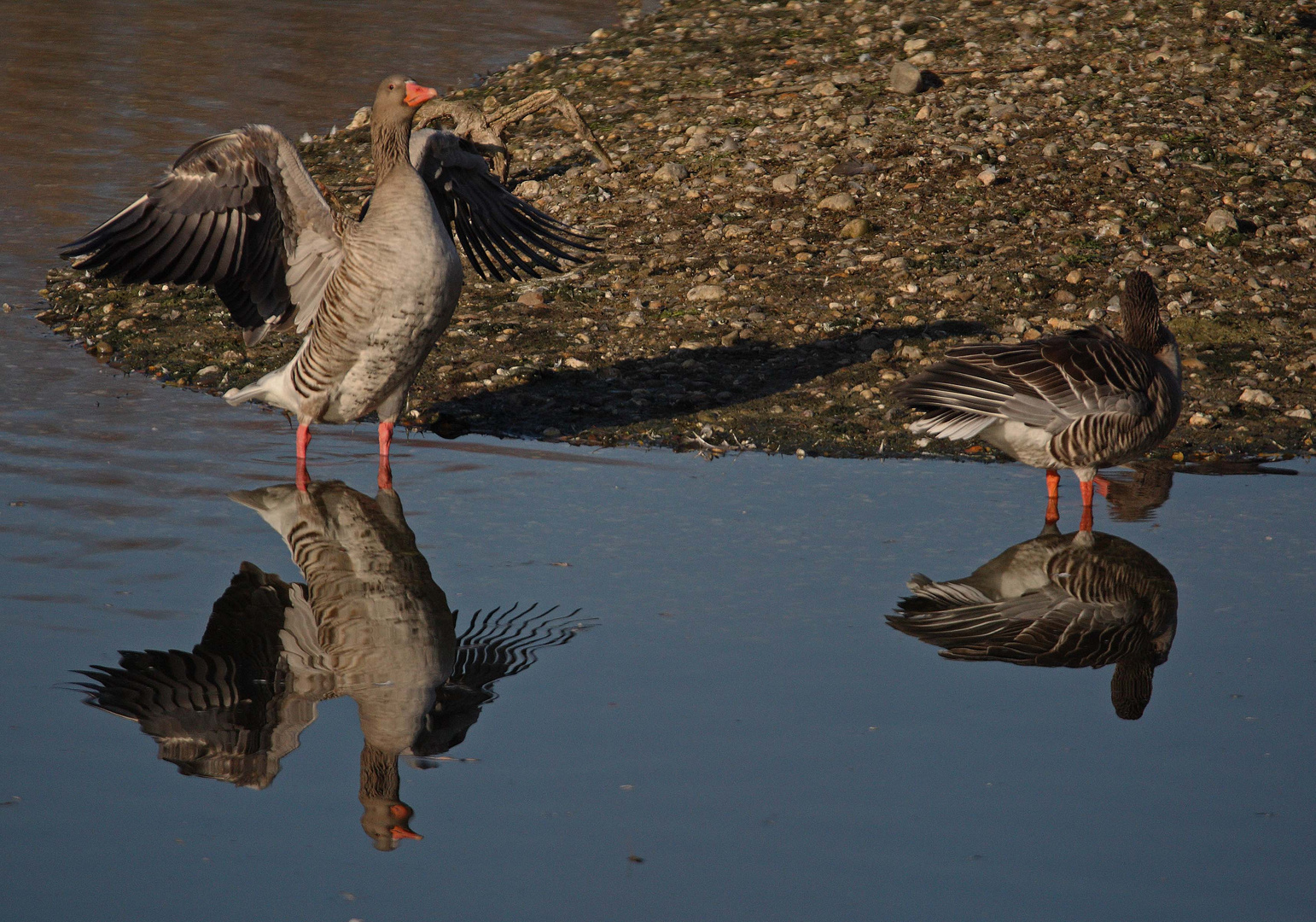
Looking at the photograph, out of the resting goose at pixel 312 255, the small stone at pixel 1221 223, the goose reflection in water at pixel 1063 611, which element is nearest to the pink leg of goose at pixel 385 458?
the resting goose at pixel 312 255

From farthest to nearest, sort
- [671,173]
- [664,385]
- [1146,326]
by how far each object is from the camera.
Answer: [671,173] < [664,385] < [1146,326]

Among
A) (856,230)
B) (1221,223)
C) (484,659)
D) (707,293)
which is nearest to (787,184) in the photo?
(856,230)

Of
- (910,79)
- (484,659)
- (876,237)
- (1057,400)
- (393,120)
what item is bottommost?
(484,659)

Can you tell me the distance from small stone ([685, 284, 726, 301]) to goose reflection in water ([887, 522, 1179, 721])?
3907 mm

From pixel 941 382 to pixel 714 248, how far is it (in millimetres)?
4082

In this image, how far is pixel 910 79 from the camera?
12.3m

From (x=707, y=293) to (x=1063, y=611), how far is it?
468 cm

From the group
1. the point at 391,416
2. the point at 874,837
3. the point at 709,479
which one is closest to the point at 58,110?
the point at 391,416

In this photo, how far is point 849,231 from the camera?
10.4 meters

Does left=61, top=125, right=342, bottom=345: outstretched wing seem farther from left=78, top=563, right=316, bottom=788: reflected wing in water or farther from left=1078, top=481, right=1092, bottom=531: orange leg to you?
left=1078, top=481, right=1092, bottom=531: orange leg

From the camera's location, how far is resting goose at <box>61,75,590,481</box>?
6.96 metres

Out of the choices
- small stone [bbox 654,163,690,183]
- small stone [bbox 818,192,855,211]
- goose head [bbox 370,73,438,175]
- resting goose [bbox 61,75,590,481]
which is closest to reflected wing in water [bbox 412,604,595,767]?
resting goose [bbox 61,75,590,481]

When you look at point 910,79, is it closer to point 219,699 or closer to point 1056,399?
point 1056,399

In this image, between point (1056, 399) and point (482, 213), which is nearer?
point (1056, 399)
